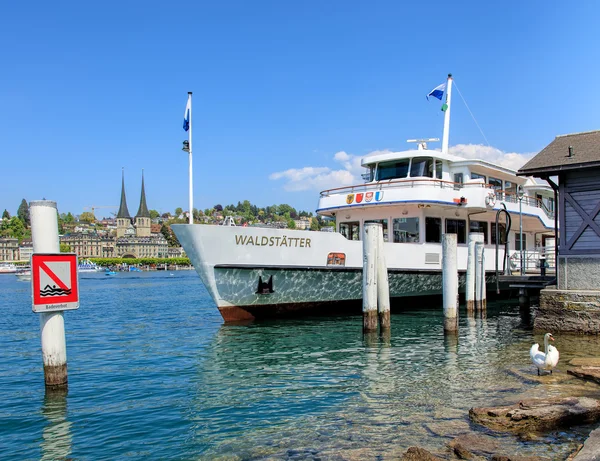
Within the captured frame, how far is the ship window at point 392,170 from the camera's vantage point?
67.7ft

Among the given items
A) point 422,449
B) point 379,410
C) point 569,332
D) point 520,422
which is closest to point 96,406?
Result: point 379,410

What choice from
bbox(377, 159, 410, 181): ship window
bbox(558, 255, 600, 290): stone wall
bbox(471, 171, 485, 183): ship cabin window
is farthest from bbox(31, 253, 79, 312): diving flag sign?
bbox(471, 171, 485, 183): ship cabin window

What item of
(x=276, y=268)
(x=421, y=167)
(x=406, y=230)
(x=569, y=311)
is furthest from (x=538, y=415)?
(x=421, y=167)

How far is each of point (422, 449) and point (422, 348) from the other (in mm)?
7055

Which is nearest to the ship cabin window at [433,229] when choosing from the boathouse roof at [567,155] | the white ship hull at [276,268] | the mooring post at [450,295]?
the white ship hull at [276,268]

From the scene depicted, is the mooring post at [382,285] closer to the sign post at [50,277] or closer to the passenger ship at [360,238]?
the passenger ship at [360,238]

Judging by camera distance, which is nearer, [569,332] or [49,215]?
[49,215]

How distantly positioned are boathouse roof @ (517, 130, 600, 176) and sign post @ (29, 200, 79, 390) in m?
10.6

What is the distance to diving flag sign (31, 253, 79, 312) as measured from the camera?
7.40 meters

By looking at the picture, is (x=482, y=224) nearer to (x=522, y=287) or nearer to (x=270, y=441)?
(x=522, y=287)

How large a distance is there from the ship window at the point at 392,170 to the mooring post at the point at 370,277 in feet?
23.4

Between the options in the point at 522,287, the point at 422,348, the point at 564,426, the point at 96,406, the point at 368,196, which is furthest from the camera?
the point at 368,196

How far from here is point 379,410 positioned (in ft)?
25.6

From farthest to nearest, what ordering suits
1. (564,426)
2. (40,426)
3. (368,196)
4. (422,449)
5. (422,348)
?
(368,196)
(422,348)
(40,426)
(564,426)
(422,449)
